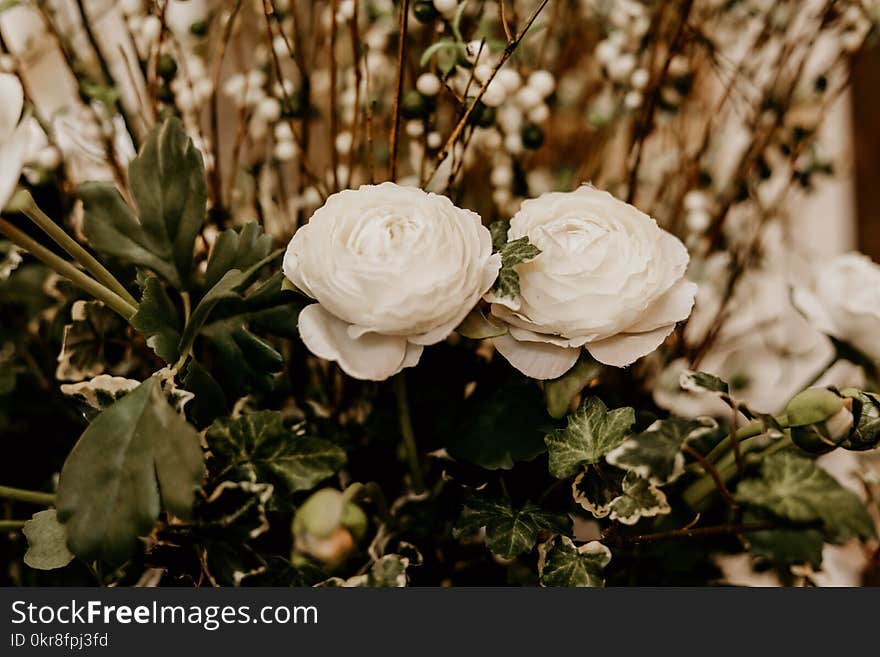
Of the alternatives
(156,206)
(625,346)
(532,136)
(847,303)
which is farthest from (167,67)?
(847,303)

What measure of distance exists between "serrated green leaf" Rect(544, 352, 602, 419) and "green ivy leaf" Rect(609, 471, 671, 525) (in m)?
0.05

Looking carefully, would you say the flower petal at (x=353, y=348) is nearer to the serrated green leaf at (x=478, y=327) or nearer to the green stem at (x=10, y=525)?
the serrated green leaf at (x=478, y=327)

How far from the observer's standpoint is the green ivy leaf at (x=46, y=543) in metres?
0.37

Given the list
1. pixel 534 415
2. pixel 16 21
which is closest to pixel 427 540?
pixel 534 415

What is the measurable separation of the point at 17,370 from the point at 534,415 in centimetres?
37

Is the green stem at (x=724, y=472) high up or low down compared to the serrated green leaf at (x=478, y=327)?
down

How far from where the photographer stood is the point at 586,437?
376mm

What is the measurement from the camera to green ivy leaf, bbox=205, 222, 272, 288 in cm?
40

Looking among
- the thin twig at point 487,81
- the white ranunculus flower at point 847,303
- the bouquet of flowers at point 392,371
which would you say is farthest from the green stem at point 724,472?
the thin twig at point 487,81

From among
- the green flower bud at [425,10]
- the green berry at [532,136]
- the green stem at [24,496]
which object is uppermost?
the green flower bud at [425,10]

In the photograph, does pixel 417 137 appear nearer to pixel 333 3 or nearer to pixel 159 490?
pixel 333 3

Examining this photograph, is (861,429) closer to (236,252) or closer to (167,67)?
(236,252)

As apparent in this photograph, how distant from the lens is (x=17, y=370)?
517 mm

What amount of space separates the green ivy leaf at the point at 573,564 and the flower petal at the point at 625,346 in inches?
A: 3.8
